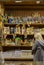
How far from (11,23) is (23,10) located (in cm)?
66

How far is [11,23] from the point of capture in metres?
5.72

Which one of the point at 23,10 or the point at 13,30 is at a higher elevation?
the point at 23,10

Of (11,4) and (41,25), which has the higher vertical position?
(11,4)

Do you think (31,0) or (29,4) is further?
(29,4)

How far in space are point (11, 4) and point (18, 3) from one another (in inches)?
10.0

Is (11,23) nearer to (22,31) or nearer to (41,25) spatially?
(22,31)

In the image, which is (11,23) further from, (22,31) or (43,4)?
(43,4)

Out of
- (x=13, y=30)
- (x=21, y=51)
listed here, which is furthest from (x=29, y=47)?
(x=13, y=30)

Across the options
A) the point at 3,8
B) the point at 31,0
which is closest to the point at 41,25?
the point at 31,0

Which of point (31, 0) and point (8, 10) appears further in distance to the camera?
point (8, 10)

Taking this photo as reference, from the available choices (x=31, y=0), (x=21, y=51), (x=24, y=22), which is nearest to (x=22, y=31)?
(x=24, y=22)

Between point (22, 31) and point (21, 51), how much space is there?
64 cm

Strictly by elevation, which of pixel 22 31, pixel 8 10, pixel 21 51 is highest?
pixel 8 10

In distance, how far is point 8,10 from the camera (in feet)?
19.7
